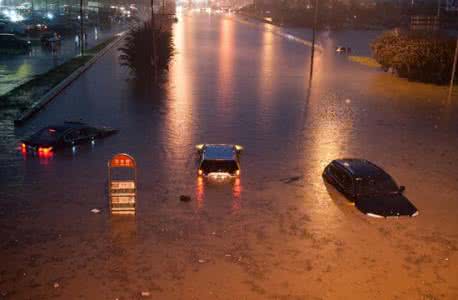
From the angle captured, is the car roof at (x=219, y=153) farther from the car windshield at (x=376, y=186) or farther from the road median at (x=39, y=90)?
the road median at (x=39, y=90)

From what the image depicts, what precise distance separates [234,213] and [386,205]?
533 cm

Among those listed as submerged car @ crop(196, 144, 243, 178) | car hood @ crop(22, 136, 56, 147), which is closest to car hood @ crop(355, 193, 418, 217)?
submerged car @ crop(196, 144, 243, 178)

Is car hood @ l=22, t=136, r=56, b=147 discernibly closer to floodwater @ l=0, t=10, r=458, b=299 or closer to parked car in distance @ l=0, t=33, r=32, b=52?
floodwater @ l=0, t=10, r=458, b=299

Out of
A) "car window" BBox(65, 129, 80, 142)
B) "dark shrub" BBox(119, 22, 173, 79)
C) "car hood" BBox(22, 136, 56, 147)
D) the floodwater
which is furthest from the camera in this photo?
"dark shrub" BBox(119, 22, 173, 79)

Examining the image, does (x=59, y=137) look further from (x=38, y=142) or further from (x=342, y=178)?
(x=342, y=178)

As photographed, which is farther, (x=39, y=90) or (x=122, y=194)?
(x=39, y=90)

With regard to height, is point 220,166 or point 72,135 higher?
point 72,135

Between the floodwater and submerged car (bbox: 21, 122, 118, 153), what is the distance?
2.24 ft

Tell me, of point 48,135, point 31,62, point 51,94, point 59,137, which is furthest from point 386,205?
point 31,62

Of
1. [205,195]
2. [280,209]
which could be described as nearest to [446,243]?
[280,209]

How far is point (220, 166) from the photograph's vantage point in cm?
2102

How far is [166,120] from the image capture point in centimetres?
3148

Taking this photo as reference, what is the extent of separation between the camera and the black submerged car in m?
17.8

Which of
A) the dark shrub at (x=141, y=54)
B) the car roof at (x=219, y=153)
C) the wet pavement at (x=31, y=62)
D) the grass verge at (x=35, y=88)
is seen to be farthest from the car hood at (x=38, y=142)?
the dark shrub at (x=141, y=54)
